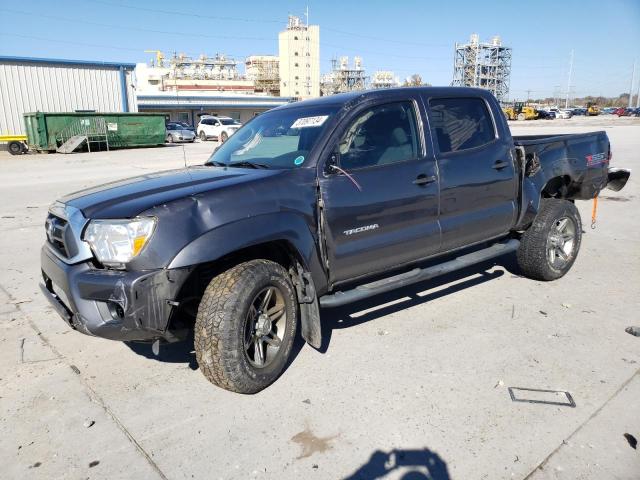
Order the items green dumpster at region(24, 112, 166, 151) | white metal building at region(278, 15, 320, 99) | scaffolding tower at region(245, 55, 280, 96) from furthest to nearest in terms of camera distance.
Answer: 1. scaffolding tower at region(245, 55, 280, 96)
2. white metal building at region(278, 15, 320, 99)
3. green dumpster at region(24, 112, 166, 151)

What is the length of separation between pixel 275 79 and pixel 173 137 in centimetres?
8226

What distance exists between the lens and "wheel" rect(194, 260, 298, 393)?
300 cm

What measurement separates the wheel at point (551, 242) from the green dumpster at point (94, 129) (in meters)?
26.8

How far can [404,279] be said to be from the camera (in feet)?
12.8

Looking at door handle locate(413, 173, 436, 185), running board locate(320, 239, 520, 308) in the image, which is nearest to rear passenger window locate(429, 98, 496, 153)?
door handle locate(413, 173, 436, 185)

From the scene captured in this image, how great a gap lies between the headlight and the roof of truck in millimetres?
1789

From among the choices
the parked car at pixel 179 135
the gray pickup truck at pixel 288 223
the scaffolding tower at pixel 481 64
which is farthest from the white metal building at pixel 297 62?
the gray pickup truck at pixel 288 223

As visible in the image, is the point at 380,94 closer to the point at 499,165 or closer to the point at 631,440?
the point at 499,165

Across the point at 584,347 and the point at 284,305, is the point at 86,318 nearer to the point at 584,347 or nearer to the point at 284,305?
the point at 284,305

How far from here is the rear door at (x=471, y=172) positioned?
13.7ft

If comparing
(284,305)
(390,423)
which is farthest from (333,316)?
(390,423)

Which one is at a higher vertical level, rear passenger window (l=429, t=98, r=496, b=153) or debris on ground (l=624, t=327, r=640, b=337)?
rear passenger window (l=429, t=98, r=496, b=153)

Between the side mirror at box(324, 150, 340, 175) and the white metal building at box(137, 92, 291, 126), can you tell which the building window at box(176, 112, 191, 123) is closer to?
the white metal building at box(137, 92, 291, 126)

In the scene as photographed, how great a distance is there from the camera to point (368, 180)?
3652 millimetres
